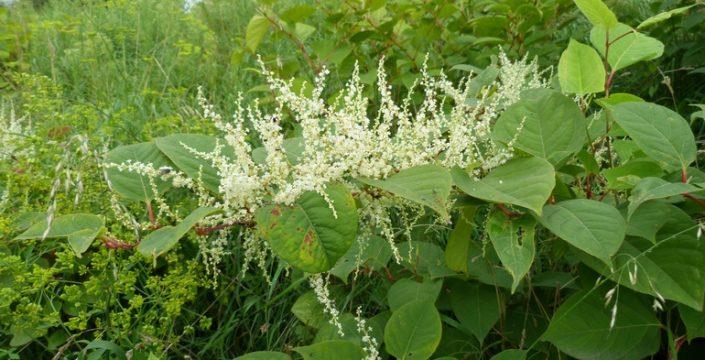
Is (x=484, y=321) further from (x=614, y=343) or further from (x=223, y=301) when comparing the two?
(x=223, y=301)

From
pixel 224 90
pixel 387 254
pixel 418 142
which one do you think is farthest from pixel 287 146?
pixel 224 90

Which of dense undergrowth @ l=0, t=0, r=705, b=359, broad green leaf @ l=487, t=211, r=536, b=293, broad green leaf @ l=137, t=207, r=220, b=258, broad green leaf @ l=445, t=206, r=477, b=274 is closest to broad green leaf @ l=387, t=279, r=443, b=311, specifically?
dense undergrowth @ l=0, t=0, r=705, b=359

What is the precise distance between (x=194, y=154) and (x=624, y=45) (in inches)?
39.5

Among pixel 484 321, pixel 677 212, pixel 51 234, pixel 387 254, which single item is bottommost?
pixel 484 321

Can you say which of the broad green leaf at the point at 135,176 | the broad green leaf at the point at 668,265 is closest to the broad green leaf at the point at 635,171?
the broad green leaf at the point at 668,265

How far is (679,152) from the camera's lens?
136 cm

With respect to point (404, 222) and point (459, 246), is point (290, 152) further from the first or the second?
point (459, 246)

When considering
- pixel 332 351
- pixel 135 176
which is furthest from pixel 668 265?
pixel 135 176

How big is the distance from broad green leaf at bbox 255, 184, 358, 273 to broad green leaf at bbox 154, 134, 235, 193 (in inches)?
7.3

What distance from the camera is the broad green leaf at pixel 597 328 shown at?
1.44m

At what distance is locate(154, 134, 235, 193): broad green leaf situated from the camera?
1.40 meters

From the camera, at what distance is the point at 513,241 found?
1261 mm

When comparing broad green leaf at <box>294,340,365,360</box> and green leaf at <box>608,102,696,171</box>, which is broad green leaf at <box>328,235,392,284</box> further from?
green leaf at <box>608,102,696,171</box>

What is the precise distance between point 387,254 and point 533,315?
0.41 metres
